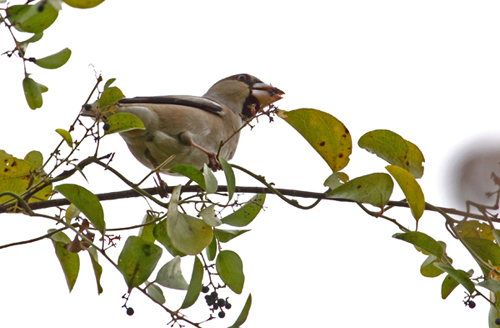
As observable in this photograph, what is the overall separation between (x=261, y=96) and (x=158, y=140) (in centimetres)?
140

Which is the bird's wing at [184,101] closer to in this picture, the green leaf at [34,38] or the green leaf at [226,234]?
the green leaf at [226,234]

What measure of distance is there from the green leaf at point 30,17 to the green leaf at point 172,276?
73 cm

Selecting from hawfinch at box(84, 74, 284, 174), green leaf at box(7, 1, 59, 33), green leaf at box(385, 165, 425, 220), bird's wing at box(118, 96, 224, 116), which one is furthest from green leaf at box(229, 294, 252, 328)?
bird's wing at box(118, 96, 224, 116)

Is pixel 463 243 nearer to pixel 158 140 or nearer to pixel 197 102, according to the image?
pixel 158 140

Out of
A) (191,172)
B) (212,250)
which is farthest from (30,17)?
(212,250)

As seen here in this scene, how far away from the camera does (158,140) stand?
337 cm

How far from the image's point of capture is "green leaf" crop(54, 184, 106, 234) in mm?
1455

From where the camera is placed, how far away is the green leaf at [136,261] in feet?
4.63

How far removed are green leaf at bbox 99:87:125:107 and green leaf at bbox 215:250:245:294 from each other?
59cm

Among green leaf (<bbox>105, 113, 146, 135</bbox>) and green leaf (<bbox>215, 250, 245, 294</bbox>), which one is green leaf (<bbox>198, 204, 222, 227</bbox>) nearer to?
green leaf (<bbox>215, 250, 245, 294</bbox>)

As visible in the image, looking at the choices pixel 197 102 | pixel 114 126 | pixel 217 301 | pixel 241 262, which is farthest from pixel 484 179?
pixel 197 102

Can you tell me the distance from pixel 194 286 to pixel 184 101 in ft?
7.74

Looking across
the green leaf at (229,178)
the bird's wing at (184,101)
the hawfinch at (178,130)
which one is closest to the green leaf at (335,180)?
the green leaf at (229,178)

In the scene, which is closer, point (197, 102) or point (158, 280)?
point (158, 280)
